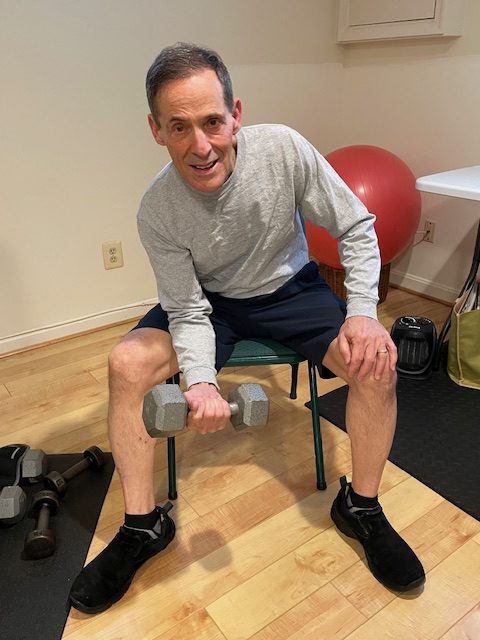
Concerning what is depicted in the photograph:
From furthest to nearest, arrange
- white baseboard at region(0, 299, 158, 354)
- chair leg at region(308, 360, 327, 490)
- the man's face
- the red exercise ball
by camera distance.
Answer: white baseboard at region(0, 299, 158, 354) → the red exercise ball → chair leg at region(308, 360, 327, 490) → the man's face

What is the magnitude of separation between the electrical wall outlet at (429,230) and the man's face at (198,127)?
1754 mm

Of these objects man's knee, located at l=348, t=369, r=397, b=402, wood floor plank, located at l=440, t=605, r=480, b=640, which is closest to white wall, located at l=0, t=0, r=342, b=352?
man's knee, located at l=348, t=369, r=397, b=402

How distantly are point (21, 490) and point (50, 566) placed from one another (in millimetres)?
246

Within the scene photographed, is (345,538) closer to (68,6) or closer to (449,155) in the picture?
(449,155)

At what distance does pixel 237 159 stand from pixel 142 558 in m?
1.00

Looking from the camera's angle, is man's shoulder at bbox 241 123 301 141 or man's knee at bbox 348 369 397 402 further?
man's shoulder at bbox 241 123 301 141

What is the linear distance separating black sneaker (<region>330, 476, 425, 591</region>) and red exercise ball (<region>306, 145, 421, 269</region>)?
1240 millimetres

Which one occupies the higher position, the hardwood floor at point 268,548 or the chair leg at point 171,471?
the chair leg at point 171,471

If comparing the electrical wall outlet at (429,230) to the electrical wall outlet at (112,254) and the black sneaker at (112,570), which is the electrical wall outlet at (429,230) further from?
the black sneaker at (112,570)

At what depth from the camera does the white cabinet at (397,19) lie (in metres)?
2.38

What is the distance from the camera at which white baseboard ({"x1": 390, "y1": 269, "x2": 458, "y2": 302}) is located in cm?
279

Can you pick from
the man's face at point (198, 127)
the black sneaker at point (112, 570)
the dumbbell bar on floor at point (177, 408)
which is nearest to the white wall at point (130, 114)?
the man's face at point (198, 127)

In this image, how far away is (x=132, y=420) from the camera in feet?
4.25

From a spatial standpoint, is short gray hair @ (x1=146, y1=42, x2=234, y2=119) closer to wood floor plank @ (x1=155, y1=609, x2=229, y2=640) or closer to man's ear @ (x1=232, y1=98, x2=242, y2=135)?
man's ear @ (x1=232, y1=98, x2=242, y2=135)
